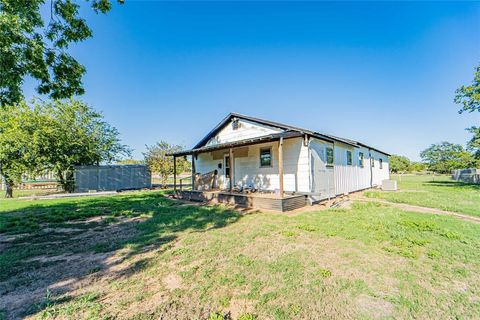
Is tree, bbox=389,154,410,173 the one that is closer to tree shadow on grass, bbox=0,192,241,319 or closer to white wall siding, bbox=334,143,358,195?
white wall siding, bbox=334,143,358,195

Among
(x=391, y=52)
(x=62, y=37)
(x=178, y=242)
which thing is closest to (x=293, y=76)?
(x=391, y=52)

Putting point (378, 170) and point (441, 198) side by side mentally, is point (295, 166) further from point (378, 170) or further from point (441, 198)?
point (378, 170)

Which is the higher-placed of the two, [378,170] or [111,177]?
[378,170]

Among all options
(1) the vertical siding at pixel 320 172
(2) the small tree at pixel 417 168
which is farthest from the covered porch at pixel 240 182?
(2) the small tree at pixel 417 168

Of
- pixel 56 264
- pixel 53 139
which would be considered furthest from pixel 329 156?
pixel 53 139

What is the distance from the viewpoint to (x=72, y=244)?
15.5ft

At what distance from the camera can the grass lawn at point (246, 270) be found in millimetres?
2355

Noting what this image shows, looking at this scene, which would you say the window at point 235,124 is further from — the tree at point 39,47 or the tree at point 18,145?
the tree at point 18,145

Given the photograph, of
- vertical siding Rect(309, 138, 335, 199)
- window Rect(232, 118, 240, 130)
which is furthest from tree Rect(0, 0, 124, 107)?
vertical siding Rect(309, 138, 335, 199)

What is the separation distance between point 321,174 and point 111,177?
1862cm

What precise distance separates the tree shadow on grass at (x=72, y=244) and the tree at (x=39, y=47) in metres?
4.03

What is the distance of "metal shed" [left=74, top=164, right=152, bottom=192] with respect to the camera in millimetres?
18203

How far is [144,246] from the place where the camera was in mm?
4387

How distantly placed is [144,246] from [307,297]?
3.40 meters
